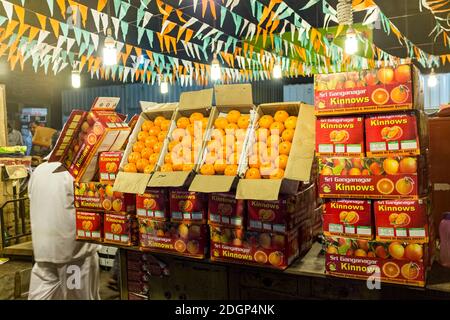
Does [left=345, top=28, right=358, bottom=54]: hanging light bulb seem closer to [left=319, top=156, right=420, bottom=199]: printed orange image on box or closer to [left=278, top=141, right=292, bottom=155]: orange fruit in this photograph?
[left=278, top=141, right=292, bottom=155]: orange fruit

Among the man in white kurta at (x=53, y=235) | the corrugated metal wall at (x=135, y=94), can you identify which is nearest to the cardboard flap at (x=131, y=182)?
the man in white kurta at (x=53, y=235)

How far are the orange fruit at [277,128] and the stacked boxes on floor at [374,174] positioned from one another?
11.0 inches

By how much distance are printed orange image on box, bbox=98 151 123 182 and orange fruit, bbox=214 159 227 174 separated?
2.61 ft

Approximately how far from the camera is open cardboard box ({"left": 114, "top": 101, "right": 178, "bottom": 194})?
2.45 meters

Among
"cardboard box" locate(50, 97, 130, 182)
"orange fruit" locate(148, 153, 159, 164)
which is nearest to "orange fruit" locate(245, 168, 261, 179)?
"orange fruit" locate(148, 153, 159, 164)

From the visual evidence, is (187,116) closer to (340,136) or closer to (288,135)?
(288,135)

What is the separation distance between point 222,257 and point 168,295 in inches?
24.6

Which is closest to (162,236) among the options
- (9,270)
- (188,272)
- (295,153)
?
(188,272)

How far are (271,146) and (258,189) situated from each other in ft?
1.06

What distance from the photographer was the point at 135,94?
14.1m

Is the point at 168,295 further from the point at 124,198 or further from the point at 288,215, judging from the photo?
the point at 288,215

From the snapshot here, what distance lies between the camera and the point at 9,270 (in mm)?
4695

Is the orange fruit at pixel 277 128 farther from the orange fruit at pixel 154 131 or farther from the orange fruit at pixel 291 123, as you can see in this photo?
the orange fruit at pixel 154 131
